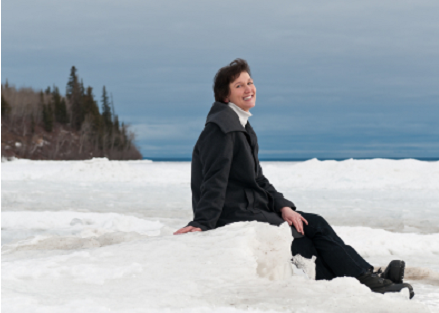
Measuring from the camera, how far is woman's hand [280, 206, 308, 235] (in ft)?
8.59

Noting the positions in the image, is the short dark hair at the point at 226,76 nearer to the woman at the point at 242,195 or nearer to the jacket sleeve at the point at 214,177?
the woman at the point at 242,195

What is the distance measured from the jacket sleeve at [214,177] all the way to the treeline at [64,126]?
43808 millimetres

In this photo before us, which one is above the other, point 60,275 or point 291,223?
point 291,223

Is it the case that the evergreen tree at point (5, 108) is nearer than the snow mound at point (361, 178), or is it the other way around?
the snow mound at point (361, 178)

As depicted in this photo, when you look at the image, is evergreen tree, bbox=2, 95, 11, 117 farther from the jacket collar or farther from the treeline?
the jacket collar

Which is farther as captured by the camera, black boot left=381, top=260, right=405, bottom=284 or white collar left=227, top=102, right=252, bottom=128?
white collar left=227, top=102, right=252, bottom=128

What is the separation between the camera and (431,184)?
11.0m

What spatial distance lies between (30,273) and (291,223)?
1469 mm

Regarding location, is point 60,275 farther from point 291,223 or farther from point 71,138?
point 71,138

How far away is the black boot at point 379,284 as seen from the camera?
2.44 meters

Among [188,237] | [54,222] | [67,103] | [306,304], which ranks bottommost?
[54,222]

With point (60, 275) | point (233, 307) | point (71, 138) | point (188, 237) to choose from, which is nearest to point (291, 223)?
point (188, 237)

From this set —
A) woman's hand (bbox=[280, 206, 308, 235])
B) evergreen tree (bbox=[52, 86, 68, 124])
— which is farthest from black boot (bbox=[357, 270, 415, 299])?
evergreen tree (bbox=[52, 86, 68, 124])

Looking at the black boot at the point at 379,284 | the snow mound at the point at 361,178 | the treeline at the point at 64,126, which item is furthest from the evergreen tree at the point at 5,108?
the black boot at the point at 379,284
